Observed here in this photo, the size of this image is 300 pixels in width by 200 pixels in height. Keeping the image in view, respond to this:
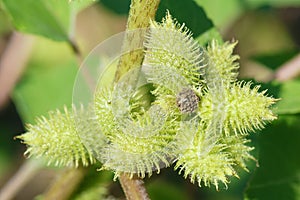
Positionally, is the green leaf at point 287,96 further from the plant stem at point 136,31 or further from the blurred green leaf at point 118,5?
the blurred green leaf at point 118,5

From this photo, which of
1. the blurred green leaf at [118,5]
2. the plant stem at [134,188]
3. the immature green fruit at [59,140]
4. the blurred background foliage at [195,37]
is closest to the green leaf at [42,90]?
the blurred background foliage at [195,37]

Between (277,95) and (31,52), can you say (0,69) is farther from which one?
(277,95)

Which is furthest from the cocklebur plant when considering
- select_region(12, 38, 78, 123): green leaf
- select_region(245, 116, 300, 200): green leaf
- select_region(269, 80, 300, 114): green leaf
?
select_region(12, 38, 78, 123): green leaf

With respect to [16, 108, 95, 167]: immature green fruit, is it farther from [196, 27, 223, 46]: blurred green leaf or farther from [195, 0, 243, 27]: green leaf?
[195, 0, 243, 27]: green leaf

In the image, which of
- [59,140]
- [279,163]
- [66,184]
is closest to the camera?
[59,140]

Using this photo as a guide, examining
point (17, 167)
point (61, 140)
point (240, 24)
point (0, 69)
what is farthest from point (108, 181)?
point (240, 24)

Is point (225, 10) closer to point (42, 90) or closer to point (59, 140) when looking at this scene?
point (42, 90)

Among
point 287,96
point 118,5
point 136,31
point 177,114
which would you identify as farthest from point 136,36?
point 118,5
